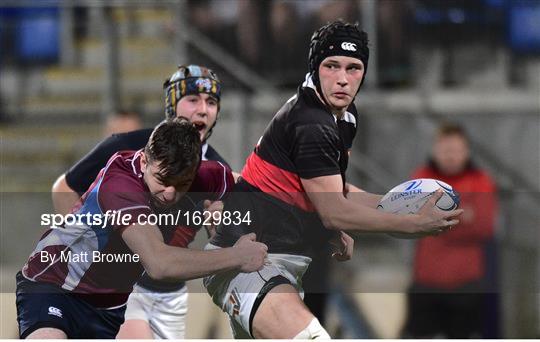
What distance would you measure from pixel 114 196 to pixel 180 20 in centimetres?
400

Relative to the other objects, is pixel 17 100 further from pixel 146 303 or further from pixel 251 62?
pixel 146 303

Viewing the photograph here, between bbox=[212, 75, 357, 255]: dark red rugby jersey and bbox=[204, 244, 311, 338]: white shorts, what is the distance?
53 millimetres

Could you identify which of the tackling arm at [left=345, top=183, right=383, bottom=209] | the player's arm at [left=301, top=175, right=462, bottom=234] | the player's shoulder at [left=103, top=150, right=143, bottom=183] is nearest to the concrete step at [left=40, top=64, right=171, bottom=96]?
the tackling arm at [left=345, top=183, right=383, bottom=209]

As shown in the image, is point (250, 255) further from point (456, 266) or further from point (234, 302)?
point (456, 266)

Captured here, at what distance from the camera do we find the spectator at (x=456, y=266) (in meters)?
5.70

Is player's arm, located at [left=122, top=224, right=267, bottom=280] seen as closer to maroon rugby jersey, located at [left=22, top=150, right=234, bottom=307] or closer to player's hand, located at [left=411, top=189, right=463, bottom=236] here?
maroon rugby jersey, located at [left=22, top=150, right=234, bottom=307]

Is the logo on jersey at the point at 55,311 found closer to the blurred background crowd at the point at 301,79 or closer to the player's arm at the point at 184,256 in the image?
the player's arm at the point at 184,256

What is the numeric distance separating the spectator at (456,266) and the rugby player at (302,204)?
138 cm

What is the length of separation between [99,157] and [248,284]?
38.2 inches

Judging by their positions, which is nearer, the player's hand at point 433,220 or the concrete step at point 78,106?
the player's hand at point 433,220

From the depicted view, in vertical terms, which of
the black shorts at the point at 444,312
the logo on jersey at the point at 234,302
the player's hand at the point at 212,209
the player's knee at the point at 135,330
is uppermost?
the player's hand at the point at 212,209

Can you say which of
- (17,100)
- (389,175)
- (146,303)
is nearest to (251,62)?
(389,175)

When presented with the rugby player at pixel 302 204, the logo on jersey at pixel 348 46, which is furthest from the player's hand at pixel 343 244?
the logo on jersey at pixel 348 46

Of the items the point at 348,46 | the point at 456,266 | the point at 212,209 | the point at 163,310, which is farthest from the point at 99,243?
the point at 456,266
